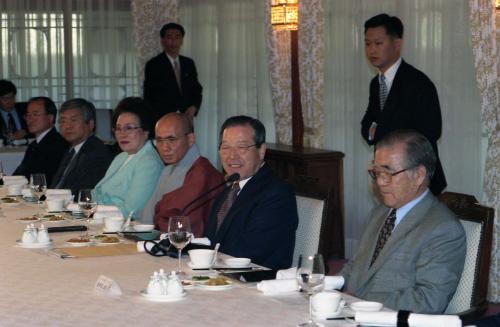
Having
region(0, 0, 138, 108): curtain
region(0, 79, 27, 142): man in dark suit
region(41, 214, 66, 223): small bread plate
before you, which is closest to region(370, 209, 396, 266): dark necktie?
region(41, 214, 66, 223): small bread plate

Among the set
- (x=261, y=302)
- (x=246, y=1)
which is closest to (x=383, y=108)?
(x=261, y=302)

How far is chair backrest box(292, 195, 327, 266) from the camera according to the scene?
12.9 ft

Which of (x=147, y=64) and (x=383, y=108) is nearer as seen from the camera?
(x=383, y=108)

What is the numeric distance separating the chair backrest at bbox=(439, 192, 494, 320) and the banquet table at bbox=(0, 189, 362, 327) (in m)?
0.51

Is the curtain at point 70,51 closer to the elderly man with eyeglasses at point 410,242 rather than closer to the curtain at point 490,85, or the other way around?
the curtain at point 490,85

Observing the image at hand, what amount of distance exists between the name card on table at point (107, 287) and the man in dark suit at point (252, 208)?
0.85 metres

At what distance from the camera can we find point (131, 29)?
413 inches

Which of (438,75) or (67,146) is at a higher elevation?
(438,75)

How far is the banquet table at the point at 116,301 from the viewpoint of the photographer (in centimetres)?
274

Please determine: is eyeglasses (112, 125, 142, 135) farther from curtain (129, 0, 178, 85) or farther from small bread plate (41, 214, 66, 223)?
curtain (129, 0, 178, 85)

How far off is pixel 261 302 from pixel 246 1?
6.15 meters

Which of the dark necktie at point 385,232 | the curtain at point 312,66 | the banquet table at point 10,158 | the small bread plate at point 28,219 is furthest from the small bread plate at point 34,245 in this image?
the banquet table at point 10,158

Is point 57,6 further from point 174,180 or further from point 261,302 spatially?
point 261,302

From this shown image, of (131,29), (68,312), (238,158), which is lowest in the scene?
(68,312)
